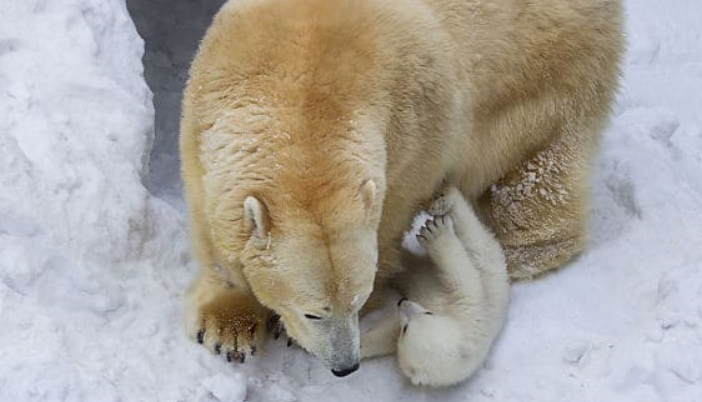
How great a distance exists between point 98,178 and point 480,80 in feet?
4.84

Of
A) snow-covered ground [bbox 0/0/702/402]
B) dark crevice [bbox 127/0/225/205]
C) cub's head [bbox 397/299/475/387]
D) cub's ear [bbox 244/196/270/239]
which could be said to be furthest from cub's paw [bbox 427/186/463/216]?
dark crevice [bbox 127/0/225/205]

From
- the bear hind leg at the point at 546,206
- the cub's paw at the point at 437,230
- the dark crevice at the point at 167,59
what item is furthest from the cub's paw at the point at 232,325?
the dark crevice at the point at 167,59

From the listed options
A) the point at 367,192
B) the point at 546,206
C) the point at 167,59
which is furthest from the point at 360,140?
the point at 167,59

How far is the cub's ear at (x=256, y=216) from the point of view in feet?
8.82

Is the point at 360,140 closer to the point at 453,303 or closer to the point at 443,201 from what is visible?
the point at 443,201

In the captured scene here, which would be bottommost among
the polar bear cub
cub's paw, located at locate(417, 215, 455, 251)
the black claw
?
the black claw

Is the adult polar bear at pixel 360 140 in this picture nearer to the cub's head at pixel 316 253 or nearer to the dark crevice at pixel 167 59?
the cub's head at pixel 316 253

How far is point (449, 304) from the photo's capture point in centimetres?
357

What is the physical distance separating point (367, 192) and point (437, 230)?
881 millimetres

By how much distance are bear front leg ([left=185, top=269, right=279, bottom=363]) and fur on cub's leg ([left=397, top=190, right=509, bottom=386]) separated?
531mm

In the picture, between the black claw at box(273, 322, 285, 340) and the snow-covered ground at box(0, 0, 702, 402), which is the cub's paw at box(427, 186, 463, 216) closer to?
the snow-covered ground at box(0, 0, 702, 402)

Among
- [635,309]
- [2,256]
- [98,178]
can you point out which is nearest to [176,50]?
[98,178]

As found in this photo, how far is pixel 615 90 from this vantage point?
399cm

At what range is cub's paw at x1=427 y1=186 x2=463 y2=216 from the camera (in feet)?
11.8
